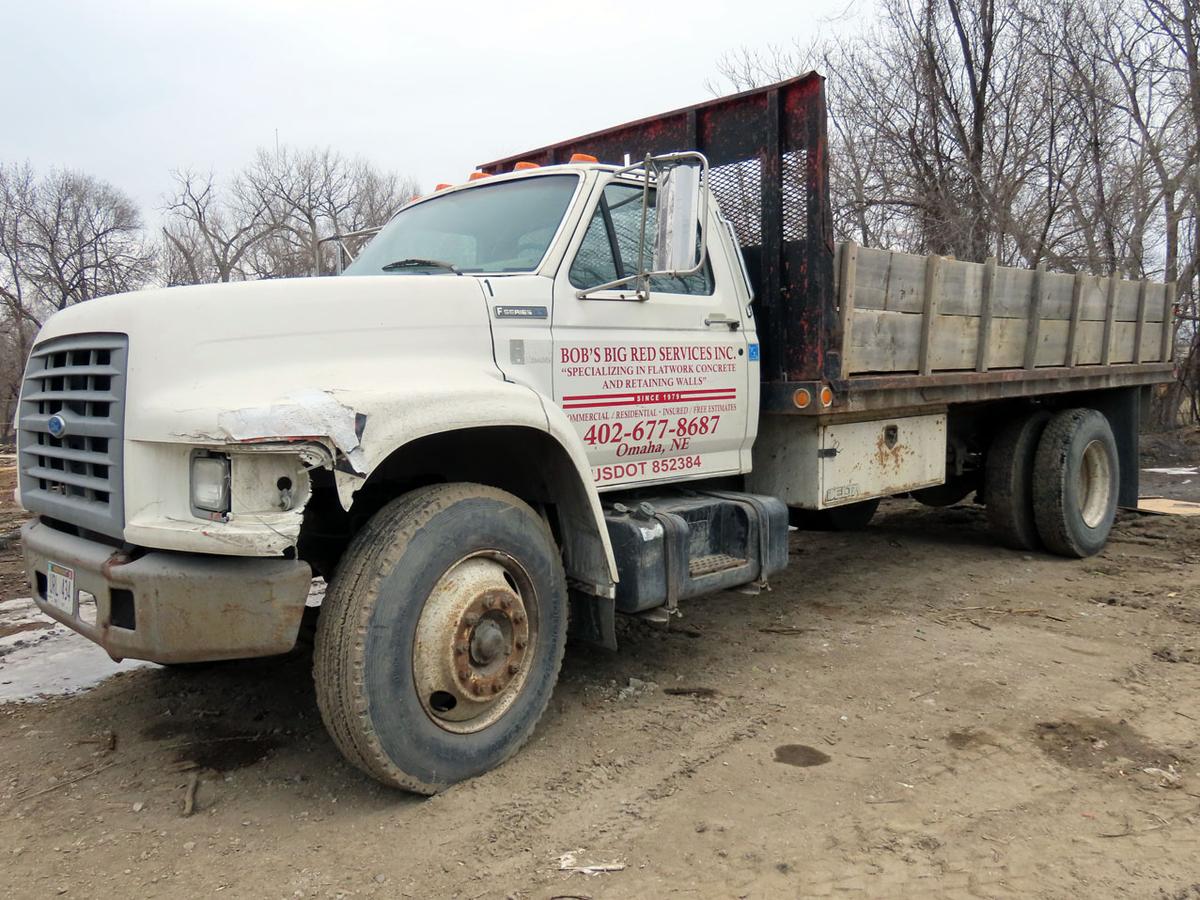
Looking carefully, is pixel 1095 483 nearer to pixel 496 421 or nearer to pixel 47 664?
pixel 496 421

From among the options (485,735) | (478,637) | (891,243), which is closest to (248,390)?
(478,637)

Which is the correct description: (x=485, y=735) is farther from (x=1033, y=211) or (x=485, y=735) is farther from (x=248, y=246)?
(x=248, y=246)

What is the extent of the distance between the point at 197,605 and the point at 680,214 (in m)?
2.23

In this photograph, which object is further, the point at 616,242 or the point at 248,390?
the point at 616,242

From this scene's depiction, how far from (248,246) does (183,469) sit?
29031mm

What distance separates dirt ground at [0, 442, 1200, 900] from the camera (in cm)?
272

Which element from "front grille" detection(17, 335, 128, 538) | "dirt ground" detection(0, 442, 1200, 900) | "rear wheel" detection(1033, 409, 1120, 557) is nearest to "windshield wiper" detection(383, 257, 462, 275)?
→ "front grille" detection(17, 335, 128, 538)

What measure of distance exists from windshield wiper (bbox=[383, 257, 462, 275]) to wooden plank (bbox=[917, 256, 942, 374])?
9.43ft

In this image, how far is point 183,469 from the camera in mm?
2814

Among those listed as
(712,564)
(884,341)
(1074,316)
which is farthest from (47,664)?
(1074,316)

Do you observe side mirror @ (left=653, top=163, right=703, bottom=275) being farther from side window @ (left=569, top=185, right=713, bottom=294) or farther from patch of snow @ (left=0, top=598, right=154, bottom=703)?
patch of snow @ (left=0, top=598, right=154, bottom=703)

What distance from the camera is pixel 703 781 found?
10.9 ft

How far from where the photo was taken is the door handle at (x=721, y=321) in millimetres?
4387

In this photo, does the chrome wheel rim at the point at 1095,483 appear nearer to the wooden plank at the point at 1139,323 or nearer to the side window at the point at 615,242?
the wooden plank at the point at 1139,323
